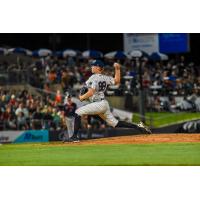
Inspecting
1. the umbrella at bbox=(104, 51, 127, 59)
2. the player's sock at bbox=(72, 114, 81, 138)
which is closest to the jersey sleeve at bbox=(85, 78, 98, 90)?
the player's sock at bbox=(72, 114, 81, 138)

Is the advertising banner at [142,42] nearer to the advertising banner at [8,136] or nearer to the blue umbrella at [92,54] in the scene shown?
the blue umbrella at [92,54]

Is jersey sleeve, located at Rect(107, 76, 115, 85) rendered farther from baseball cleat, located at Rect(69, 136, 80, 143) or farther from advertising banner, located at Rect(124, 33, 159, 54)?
advertising banner, located at Rect(124, 33, 159, 54)

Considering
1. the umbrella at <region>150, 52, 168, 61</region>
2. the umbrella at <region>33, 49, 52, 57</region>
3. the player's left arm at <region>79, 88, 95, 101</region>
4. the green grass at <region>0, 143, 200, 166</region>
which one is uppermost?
the umbrella at <region>33, 49, 52, 57</region>

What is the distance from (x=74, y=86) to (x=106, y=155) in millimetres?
2548

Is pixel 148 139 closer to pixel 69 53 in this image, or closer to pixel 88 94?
pixel 88 94

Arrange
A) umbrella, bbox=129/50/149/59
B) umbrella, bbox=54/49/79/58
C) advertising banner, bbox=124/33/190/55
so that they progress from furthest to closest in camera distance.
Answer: umbrella, bbox=54/49/79/58 < umbrella, bbox=129/50/149/59 < advertising banner, bbox=124/33/190/55

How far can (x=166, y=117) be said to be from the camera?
20078 millimetres

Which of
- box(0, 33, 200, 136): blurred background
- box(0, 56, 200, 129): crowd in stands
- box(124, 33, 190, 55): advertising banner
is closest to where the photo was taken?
box(0, 33, 200, 136): blurred background

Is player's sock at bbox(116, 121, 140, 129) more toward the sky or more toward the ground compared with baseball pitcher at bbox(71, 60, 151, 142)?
more toward the ground

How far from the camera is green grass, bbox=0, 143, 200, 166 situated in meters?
17.0

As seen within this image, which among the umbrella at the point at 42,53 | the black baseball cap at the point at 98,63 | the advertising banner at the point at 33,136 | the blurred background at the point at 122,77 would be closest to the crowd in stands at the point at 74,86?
the blurred background at the point at 122,77

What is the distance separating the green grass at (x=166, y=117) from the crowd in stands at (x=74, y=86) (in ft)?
0.54

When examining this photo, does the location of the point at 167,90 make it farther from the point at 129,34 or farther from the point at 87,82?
the point at 87,82

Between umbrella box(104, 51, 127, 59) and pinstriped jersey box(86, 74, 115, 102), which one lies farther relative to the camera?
umbrella box(104, 51, 127, 59)
